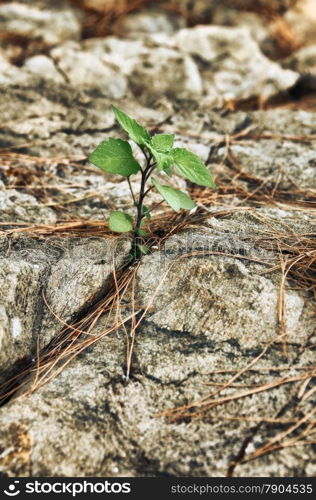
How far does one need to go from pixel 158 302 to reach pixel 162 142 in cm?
56

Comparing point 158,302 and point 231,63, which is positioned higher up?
point 231,63

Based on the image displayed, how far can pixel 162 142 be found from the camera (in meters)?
1.56

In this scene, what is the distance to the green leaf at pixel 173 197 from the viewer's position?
1500 mm

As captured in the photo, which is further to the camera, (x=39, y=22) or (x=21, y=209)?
(x=39, y=22)

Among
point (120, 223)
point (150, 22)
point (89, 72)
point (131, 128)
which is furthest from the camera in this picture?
point (150, 22)

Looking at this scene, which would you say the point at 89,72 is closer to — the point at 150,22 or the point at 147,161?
the point at 150,22

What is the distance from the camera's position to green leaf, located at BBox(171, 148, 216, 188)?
1.57 m

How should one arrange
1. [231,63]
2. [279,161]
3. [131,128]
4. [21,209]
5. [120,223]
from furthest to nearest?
[231,63] → [279,161] → [21,209] → [120,223] → [131,128]

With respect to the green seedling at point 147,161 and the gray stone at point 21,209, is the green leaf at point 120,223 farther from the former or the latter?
the gray stone at point 21,209

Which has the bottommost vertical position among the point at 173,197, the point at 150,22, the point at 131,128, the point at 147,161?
the point at 173,197

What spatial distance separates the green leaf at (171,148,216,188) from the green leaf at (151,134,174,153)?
1.2 inches

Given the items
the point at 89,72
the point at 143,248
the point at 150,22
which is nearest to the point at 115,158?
the point at 143,248

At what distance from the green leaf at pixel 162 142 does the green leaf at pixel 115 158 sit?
0.10m

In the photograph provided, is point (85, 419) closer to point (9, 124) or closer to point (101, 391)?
point (101, 391)
